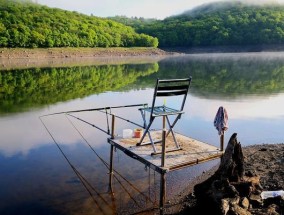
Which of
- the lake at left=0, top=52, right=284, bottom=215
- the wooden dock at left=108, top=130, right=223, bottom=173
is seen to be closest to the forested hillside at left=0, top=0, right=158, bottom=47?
the lake at left=0, top=52, right=284, bottom=215

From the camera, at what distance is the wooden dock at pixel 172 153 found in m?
9.12

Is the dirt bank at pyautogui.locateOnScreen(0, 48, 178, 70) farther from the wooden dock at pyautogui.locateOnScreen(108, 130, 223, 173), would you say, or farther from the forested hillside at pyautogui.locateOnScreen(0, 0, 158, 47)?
the wooden dock at pyautogui.locateOnScreen(108, 130, 223, 173)

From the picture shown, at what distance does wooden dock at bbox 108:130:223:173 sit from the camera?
29.9ft

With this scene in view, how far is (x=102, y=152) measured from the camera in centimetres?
1368

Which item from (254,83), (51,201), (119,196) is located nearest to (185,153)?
(119,196)

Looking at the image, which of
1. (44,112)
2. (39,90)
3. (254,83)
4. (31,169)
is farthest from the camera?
(254,83)

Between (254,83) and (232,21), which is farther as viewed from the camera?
(232,21)

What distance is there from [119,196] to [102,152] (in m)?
3.87

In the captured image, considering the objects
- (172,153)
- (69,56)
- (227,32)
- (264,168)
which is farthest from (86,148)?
(227,32)

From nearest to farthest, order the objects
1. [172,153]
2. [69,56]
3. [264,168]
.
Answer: [172,153] → [264,168] → [69,56]

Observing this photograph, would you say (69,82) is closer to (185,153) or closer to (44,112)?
(44,112)

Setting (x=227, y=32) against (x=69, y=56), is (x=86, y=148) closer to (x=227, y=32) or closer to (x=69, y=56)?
(x=69, y=56)

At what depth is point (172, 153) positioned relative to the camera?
32.3 ft

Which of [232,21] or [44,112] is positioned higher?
[232,21]
